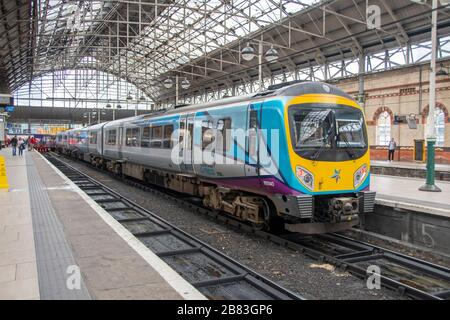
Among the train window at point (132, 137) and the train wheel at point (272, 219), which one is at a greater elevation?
the train window at point (132, 137)

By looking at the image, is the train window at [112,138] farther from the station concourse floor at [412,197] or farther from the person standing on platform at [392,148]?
the person standing on platform at [392,148]

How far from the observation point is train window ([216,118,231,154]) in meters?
8.67

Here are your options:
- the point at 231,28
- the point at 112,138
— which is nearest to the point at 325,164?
the point at 112,138

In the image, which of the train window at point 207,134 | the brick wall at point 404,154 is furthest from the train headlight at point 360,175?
the brick wall at point 404,154

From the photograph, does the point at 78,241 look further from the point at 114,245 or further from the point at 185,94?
the point at 185,94

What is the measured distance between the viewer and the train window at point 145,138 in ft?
46.0

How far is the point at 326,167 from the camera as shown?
24.1ft

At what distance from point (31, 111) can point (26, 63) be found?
12950 millimetres

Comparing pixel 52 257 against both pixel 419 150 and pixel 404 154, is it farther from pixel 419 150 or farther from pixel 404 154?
pixel 404 154

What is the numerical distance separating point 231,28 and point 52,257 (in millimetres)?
25719

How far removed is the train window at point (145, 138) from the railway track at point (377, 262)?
20.1ft

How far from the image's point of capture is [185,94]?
46719 millimetres

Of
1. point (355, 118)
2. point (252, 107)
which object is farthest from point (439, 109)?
point (252, 107)
